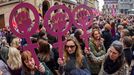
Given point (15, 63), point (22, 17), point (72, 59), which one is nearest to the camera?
point (72, 59)

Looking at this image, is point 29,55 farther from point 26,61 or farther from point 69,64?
point 69,64

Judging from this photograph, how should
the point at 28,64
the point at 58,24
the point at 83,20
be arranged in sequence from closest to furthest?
the point at 28,64 < the point at 58,24 < the point at 83,20

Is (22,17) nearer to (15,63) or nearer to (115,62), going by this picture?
(15,63)

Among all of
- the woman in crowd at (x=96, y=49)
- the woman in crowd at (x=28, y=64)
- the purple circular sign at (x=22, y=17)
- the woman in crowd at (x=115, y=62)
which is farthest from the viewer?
the woman in crowd at (x=96, y=49)

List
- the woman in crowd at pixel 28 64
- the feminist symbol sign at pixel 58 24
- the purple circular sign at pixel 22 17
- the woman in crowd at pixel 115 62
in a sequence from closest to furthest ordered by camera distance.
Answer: the woman in crowd at pixel 28 64, the woman in crowd at pixel 115 62, the purple circular sign at pixel 22 17, the feminist symbol sign at pixel 58 24

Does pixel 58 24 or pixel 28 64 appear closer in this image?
pixel 28 64

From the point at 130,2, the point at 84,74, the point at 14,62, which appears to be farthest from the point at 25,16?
the point at 130,2

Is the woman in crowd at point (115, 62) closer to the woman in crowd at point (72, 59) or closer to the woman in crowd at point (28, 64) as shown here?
the woman in crowd at point (72, 59)

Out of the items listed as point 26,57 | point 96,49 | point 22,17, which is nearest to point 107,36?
point 96,49

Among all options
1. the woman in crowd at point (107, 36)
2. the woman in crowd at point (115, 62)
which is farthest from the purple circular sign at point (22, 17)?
the woman in crowd at point (107, 36)

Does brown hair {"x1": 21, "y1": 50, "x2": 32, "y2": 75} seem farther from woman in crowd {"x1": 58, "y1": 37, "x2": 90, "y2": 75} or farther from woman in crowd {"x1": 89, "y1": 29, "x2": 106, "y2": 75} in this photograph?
woman in crowd {"x1": 89, "y1": 29, "x2": 106, "y2": 75}

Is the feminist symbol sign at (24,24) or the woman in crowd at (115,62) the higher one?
the feminist symbol sign at (24,24)

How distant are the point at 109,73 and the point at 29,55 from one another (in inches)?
49.6

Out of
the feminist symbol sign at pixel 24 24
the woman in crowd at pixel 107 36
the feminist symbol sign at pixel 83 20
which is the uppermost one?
the feminist symbol sign at pixel 24 24
